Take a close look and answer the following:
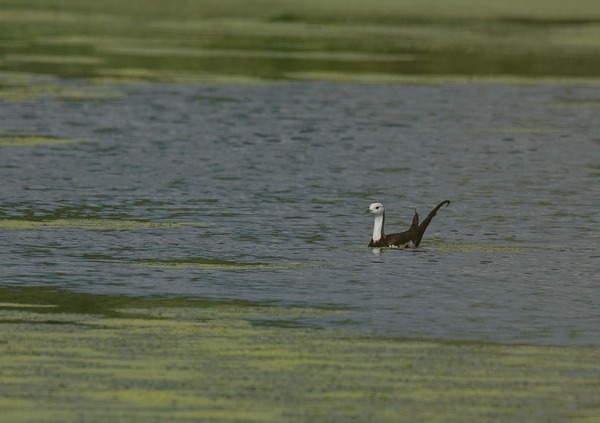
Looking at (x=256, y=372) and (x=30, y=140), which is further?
(x=30, y=140)

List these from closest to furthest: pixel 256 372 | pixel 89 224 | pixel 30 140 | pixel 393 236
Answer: pixel 256 372, pixel 393 236, pixel 89 224, pixel 30 140

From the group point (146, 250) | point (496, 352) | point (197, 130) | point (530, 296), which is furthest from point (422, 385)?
point (197, 130)

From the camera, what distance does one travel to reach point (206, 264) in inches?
509

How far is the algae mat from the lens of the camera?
8.19m

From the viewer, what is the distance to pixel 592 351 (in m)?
9.79

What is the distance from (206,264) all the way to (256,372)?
3973 millimetres

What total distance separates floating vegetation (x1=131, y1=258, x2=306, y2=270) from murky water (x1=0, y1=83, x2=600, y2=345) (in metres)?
0.04

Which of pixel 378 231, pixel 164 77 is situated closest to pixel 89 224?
pixel 378 231

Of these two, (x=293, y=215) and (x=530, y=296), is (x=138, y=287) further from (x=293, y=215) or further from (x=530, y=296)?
(x=293, y=215)

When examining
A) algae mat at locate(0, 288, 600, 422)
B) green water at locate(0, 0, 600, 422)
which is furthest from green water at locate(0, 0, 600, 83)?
algae mat at locate(0, 288, 600, 422)

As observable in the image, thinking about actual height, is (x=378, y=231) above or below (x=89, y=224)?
above

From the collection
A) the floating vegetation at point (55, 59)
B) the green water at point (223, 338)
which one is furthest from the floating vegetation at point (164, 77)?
the green water at point (223, 338)

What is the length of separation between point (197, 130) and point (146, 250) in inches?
388

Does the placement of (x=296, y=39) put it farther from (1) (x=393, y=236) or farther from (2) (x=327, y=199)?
(1) (x=393, y=236)
